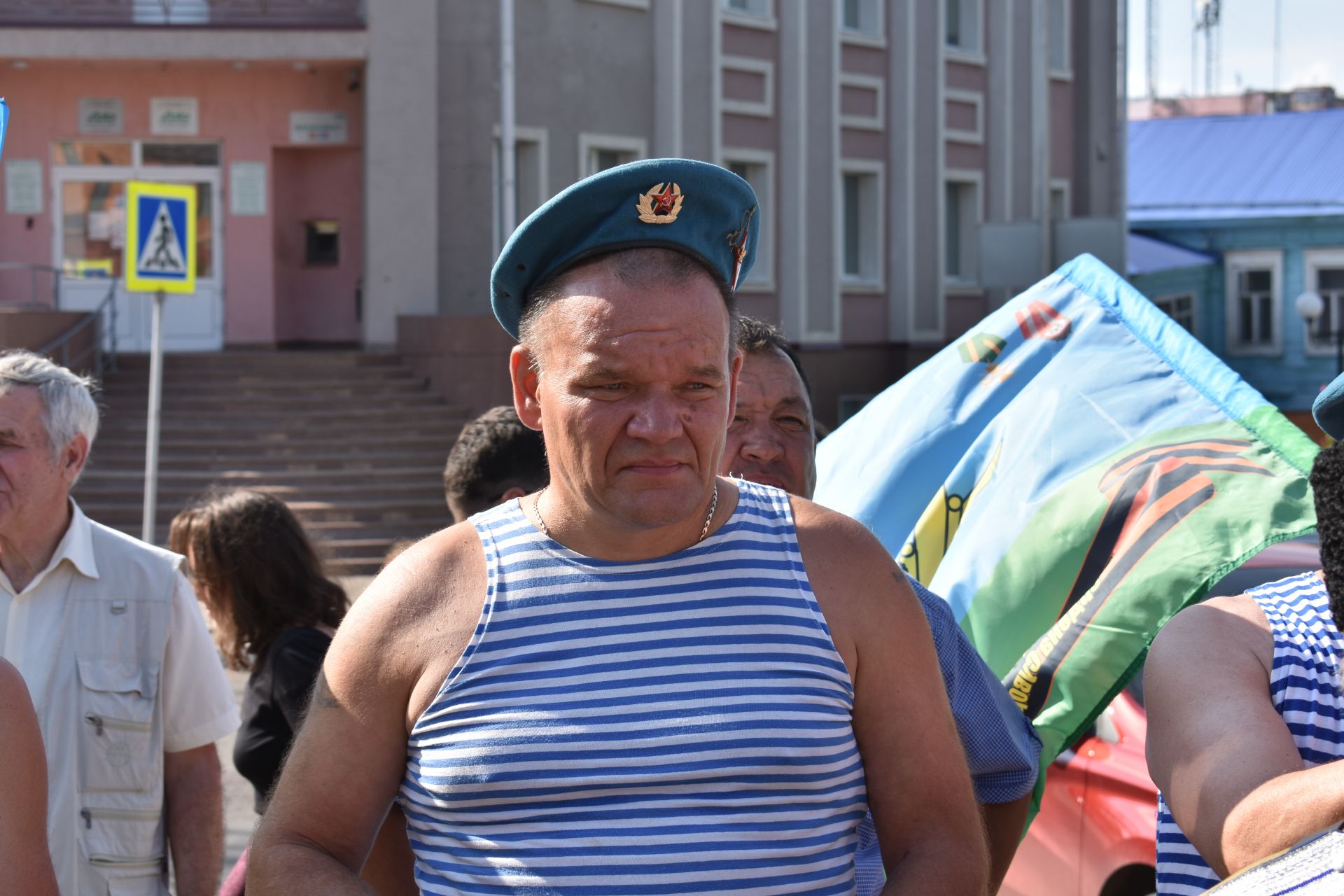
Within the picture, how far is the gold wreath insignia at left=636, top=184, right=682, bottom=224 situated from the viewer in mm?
1961

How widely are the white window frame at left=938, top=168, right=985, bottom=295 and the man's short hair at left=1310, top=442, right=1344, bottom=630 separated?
23.6 m

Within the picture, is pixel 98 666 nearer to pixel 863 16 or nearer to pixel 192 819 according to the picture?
pixel 192 819

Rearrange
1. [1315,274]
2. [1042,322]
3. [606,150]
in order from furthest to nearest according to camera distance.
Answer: [1315,274], [606,150], [1042,322]

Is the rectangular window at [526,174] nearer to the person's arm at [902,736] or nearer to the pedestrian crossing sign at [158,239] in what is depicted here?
the pedestrian crossing sign at [158,239]

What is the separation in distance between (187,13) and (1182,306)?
2356cm

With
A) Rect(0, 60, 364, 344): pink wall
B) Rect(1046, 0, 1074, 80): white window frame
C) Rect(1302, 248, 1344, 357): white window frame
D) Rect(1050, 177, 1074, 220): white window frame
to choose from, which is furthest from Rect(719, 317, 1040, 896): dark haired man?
Rect(1302, 248, 1344, 357): white window frame

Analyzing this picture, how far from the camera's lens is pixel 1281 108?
4425 centimetres

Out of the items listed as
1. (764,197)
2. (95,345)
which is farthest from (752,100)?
(95,345)

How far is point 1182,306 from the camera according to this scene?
1355 inches

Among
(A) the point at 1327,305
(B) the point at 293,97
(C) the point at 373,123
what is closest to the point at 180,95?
(B) the point at 293,97

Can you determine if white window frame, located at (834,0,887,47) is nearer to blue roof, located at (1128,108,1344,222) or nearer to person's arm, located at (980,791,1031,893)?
blue roof, located at (1128,108,1344,222)

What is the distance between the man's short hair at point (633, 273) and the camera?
195cm

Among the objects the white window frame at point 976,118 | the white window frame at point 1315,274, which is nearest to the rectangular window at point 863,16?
the white window frame at point 976,118

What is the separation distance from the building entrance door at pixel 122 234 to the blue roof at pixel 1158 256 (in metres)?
18.3
